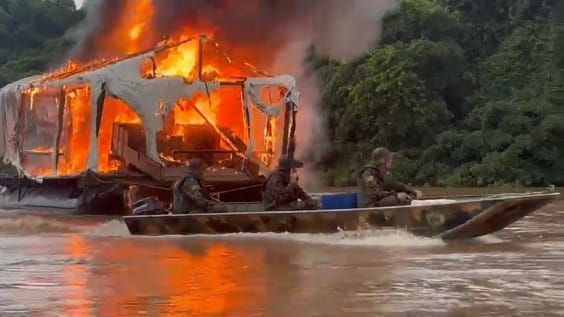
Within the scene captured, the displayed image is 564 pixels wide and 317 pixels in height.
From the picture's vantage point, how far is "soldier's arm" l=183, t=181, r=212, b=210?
15.5 metres

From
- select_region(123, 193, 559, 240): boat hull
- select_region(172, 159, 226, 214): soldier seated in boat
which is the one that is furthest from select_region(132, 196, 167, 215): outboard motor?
select_region(123, 193, 559, 240): boat hull

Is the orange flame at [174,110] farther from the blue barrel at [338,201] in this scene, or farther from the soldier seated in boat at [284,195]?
the blue barrel at [338,201]

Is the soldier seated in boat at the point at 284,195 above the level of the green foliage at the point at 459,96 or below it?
below

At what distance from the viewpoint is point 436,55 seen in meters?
43.9

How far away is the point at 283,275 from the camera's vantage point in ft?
35.5

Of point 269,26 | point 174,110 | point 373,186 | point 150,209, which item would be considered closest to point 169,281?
point 373,186

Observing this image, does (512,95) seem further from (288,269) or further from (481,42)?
(288,269)

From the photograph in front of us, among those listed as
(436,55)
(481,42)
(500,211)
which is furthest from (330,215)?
(481,42)

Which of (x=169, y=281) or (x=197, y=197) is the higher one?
(x=197, y=197)

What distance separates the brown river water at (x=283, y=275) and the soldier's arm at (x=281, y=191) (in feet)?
2.77

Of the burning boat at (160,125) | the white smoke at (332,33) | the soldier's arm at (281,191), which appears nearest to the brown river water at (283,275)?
the soldier's arm at (281,191)

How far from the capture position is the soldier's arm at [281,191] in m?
15.3

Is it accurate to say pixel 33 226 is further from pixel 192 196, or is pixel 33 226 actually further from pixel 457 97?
pixel 457 97

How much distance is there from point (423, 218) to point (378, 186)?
0.82 metres
